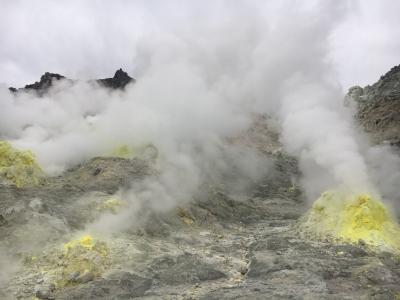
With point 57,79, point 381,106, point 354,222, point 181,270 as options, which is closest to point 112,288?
point 181,270

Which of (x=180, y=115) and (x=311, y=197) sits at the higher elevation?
(x=180, y=115)

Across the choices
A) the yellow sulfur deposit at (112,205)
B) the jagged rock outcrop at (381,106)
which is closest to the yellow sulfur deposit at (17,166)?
the yellow sulfur deposit at (112,205)

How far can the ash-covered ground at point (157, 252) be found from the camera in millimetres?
11180

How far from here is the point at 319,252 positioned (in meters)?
13.5

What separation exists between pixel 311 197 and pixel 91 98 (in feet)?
40.8

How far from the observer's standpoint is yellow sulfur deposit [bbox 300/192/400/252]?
1426cm

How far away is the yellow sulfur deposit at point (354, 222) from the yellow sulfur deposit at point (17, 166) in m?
8.65

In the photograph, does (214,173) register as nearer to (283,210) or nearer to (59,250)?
(283,210)

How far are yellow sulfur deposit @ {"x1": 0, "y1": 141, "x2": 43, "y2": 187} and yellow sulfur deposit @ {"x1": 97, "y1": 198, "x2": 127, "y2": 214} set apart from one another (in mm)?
3053

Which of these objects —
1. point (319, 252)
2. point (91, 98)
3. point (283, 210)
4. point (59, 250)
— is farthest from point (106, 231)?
point (91, 98)

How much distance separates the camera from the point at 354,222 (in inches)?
587

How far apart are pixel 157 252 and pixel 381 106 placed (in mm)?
26203

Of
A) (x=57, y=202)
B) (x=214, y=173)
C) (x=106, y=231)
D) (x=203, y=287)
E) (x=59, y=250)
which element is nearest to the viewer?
(x=203, y=287)

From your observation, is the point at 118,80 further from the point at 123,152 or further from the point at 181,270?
the point at 181,270
